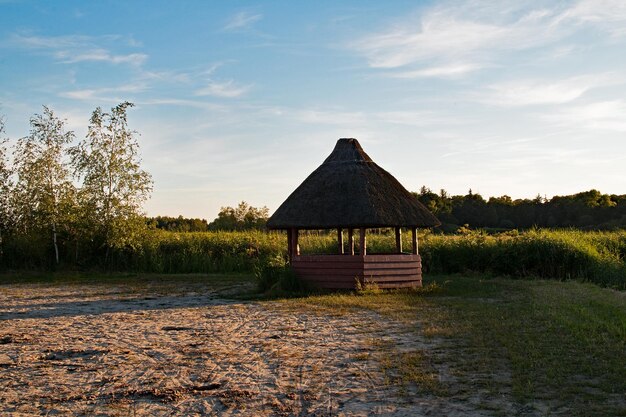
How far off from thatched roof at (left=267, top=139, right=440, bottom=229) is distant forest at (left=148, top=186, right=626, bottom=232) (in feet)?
73.3

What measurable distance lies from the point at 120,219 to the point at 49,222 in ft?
9.19

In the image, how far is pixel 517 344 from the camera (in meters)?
9.23

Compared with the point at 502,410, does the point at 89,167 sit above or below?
above

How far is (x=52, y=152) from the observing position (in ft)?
84.7

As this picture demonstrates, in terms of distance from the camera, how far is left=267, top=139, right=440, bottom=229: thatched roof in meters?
16.9

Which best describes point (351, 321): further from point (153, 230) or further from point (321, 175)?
point (153, 230)

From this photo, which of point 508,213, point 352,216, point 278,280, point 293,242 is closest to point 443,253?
point 293,242

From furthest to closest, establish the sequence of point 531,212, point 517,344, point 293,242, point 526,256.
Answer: point 531,212 < point 526,256 < point 293,242 < point 517,344

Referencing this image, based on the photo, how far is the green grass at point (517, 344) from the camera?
265 inches

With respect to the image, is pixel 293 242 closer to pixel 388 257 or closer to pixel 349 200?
pixel 349 200

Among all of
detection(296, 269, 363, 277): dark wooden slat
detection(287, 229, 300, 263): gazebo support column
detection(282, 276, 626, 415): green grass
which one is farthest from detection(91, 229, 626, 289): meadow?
detection(282, 276, 626, 415): green grass

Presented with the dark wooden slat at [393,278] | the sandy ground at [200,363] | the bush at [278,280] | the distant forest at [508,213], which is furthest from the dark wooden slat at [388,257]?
the distant forest at [508,213]

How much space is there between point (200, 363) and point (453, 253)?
56.5 ft

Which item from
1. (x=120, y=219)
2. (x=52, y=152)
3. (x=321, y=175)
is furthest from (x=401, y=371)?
(x=52, y=152)
